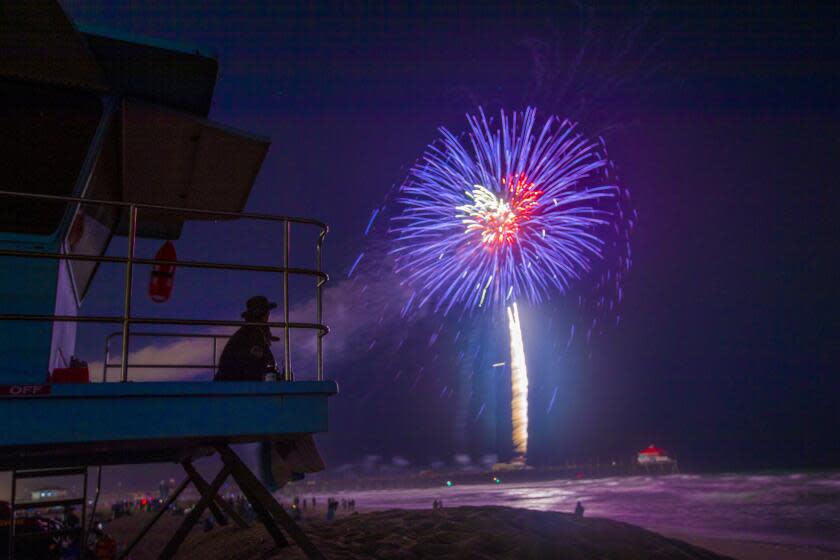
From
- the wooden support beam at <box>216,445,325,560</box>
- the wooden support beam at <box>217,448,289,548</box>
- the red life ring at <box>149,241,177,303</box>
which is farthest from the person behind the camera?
the red life ring at <box>149,241,177,303</box>

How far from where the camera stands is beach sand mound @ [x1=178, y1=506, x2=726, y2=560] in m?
6.81

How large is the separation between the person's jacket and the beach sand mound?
70.5 inches

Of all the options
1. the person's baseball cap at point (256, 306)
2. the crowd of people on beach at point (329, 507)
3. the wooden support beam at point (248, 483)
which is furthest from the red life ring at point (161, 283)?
the crowd of people on beach at point (329, 507)

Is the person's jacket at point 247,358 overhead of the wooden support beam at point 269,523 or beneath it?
overhead

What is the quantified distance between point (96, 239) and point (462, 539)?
17.9ft

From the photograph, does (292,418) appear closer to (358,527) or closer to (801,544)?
(358,527)

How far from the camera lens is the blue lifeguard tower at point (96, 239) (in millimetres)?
4520

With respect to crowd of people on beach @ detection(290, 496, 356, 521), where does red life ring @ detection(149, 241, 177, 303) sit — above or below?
above

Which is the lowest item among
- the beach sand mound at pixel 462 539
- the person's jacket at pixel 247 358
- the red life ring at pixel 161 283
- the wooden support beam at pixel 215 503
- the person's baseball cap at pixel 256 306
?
the beach sand mound at pixel 462 539

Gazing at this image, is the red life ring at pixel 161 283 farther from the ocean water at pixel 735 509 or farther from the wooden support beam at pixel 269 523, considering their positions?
the ocean water at pixel 735 509

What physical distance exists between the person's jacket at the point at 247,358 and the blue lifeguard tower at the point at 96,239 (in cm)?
46

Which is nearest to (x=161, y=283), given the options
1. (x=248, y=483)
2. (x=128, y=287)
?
(x=128, y=287)

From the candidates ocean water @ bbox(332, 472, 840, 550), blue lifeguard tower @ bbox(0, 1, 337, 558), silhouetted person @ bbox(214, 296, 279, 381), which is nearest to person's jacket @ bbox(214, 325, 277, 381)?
silhouetted person @ bbox(214, 296, 279, 381)

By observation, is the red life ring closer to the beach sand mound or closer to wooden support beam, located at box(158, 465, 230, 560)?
wooden support beam, located at box(158, 465, 230, 560)
